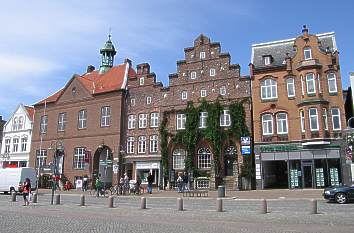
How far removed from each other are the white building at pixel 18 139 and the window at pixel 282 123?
35714 millimetres

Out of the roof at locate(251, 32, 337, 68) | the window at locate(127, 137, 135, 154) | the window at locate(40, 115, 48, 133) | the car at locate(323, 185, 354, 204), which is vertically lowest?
the car at locate(323, 185, 354, 204)

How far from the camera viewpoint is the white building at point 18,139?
54219 millimetres

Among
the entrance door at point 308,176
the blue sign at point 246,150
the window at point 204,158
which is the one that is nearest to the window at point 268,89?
the blue sign at point 246,150

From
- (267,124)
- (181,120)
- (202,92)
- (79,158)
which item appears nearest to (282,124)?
(267,124)

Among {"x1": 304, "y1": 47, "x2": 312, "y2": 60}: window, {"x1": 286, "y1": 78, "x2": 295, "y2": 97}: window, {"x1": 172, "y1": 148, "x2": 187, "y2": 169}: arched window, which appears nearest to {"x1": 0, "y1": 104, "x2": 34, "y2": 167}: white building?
{"x1": 172, "y1": 148, "x2": 187, "y2": 169}: arched window

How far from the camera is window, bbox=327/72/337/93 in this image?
34791 mm

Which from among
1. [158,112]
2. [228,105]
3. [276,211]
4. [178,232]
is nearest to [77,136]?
[158,112]

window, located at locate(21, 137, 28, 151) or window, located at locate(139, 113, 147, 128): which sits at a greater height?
window, located at locate(139, 113, 147, 128)

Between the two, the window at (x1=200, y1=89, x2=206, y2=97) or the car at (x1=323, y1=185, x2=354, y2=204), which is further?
the window at (x1=200, y1=89, x2=206, y2=97)

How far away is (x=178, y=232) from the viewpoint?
1193cm

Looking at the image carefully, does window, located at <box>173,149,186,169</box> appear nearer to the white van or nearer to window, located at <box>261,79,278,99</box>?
window, located at <box>261,79,278,99</box>

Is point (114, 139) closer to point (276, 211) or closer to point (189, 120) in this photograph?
point (189, 120)

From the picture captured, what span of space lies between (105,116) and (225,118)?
15801mm

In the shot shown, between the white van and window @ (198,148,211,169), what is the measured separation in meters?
17.2
